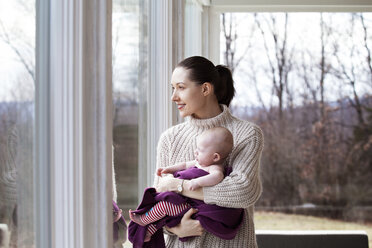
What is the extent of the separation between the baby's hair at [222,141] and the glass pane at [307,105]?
4.62 metres

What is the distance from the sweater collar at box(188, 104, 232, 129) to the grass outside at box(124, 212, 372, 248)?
4.55 meters

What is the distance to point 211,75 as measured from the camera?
2.13 metres

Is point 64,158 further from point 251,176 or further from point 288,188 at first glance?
point 288,188

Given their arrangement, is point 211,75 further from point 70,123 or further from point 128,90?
point 70,123

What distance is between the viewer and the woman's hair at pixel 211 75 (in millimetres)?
2076

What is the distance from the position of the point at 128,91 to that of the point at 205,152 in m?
0.53

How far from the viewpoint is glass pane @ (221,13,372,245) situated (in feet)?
21.4

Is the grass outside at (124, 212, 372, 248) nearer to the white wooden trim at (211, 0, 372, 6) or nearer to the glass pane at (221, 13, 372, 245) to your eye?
the glass pane at (221, 13, 372, 245)

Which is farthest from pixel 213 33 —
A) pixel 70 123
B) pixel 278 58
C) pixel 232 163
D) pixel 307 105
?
pixel 70 123

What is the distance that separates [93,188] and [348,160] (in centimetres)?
543

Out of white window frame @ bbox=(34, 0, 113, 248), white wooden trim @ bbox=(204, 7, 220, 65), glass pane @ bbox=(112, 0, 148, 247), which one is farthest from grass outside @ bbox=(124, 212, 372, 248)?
white window frame @ bbox=(34, 0, 113, 248)

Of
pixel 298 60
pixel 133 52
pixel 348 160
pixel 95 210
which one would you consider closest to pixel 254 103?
pixel 298 60

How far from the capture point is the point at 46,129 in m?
1.56

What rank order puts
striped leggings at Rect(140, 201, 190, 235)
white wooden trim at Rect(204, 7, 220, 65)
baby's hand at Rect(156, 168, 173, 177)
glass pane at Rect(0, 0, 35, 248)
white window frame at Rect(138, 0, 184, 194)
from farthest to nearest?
white wooden trim at Rect(204, 7, 220, 65) < white window frame at Rect(138, 0, 184, 194) < baby's hand at Rect(156, 168, 173, 177) < striped leggings at Rect(140, 201, 190, 235) < glass pane at Rect(0, 0, 35, 248)
